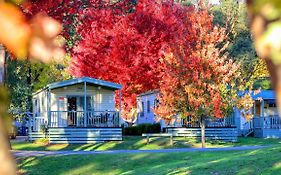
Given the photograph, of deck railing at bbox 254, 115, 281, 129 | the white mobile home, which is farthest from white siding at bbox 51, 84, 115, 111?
deck railing at bbox 254, 115, 281, 129

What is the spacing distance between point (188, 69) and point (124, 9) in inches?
221

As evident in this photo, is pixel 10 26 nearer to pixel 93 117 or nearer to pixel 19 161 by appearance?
pixel 19 161

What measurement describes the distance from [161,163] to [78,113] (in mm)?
12551

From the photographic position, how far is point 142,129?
131 ft

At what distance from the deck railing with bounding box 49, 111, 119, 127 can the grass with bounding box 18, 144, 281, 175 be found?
29.9 ft

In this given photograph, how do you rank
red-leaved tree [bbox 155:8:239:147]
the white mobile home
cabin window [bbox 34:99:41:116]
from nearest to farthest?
1. red-leaved tree [bbox 155:8:239:147]
2. the white mobile home
3. cabin window [bbox 34:99:41:116]

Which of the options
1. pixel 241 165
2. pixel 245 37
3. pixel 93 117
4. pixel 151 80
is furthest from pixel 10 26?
pixel 245 37

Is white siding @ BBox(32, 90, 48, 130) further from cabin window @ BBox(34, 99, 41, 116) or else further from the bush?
the bush

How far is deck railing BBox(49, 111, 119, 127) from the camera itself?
33.2 m

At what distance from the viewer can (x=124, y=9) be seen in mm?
23609

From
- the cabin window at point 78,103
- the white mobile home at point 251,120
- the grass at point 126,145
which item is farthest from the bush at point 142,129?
the grass at point 126,145

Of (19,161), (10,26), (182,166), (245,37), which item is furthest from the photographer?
(245,37)

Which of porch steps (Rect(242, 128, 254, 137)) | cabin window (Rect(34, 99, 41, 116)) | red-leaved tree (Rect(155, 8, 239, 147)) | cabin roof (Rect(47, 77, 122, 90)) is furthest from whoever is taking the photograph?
porch steps (Rect(242, 128, 254, 137))

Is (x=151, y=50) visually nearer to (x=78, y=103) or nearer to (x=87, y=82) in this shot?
(x=87, y=82)
